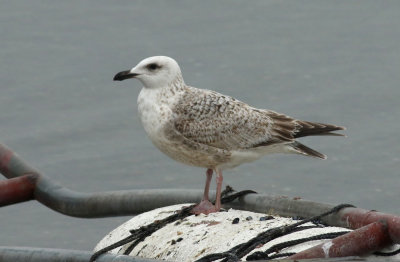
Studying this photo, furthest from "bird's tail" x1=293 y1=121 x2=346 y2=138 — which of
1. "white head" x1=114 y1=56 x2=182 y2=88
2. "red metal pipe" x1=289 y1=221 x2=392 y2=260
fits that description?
"red metal pipe" x1=289 y1=221 x2=392 y2=260

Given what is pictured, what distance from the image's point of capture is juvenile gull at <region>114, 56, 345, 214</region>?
9703mm

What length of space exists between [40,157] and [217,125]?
8.62 metres

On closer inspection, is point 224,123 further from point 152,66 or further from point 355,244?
point 355,244

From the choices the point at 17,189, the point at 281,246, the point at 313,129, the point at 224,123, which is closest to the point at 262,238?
the point at 281,246

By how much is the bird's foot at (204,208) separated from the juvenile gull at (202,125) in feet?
0.65

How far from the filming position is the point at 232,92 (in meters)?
19.5

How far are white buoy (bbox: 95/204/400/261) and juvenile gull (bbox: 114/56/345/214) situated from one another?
0.75m

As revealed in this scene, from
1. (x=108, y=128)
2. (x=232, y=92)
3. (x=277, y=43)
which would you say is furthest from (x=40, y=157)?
(x=277, y=43)

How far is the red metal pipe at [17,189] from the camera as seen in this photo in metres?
9.70

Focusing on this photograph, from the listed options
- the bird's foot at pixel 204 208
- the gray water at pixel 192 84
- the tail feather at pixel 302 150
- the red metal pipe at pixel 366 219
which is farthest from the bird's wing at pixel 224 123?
the gray water at pixel 192 84

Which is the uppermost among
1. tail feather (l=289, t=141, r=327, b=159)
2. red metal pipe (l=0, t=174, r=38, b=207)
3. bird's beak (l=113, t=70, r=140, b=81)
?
bird's beak (l=113, t=70, r=140, b=81)

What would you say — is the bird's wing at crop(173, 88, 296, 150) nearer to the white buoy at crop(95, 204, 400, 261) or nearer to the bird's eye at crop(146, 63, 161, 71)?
the bird's eye at crop(146, 63, 161, 71)

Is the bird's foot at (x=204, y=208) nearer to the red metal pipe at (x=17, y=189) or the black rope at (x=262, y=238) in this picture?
the black rope at (x=262, y=238)

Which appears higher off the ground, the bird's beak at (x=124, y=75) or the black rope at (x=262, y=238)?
the bird's beak at (x=124, y=75)
